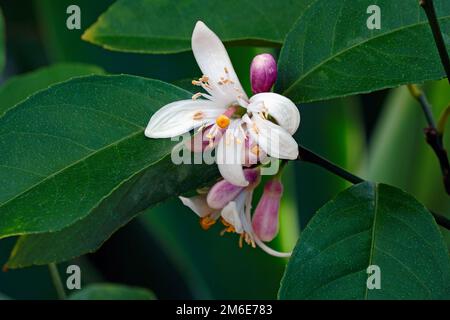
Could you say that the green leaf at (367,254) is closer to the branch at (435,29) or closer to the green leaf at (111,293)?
the branch at (435,29)

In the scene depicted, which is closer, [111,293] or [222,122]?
[222,122]

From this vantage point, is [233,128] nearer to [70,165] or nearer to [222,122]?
[222,122]

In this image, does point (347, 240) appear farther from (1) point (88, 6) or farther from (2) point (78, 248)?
(1) point (88, 6)

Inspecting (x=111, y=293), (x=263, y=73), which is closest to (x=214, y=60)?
(x=263, y=73)

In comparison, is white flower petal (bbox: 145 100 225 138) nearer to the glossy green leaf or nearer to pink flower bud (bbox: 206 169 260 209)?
pink flower bud (bbox: 206 169 260 209)

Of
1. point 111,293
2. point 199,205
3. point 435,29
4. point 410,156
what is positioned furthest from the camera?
point 410,156
